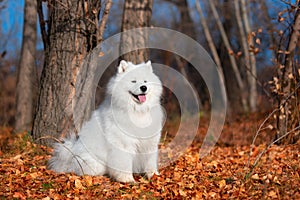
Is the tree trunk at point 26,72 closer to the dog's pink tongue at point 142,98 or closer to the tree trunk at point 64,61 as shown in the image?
the tree trunk at point 64,61

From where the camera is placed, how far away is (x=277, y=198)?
3582 mm

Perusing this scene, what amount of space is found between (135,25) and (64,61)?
1.99 metres

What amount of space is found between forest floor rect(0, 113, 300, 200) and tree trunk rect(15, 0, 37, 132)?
2416mm

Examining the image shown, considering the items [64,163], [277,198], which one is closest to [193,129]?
[64,163]

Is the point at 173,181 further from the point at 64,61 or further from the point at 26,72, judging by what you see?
the point at 26,72

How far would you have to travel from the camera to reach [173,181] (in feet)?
15.1

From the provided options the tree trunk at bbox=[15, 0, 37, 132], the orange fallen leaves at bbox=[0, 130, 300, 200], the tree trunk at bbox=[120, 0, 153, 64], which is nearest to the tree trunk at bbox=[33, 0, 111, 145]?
the orange fallen leaves at bbox=[0, 130, 300, 200]

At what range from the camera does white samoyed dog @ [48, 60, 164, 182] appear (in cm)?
473

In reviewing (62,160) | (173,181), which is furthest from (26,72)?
(173,181)

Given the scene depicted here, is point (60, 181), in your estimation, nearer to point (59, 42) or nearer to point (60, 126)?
point (60, 126)

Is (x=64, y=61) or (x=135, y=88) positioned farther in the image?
(x=64, y=61)

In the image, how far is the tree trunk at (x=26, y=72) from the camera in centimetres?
851

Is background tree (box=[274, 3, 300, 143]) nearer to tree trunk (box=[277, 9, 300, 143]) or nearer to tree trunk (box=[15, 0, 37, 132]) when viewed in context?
tree trunk (box=[277, 9, 300, 143])

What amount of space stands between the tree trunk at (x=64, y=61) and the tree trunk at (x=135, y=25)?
4.11ft
